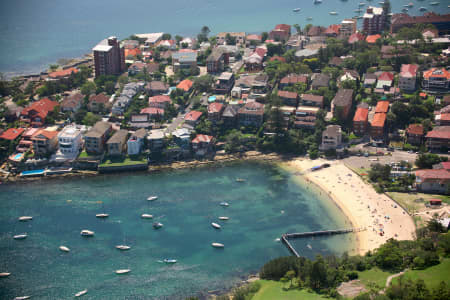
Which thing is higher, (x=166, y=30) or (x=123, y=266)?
(x=166, y=30)

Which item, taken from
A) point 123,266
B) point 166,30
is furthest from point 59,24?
point 123,266

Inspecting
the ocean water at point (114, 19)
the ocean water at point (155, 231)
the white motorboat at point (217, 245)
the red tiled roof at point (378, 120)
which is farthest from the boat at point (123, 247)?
the ocean water at point (114, 19)

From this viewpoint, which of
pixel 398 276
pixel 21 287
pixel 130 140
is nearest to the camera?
pixel 398 276

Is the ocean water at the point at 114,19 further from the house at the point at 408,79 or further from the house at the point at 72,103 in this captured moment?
the house at the point at 408,79

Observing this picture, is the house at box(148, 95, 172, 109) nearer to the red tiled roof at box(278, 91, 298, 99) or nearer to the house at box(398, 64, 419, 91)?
the red tiled roof at box(278, 91, 298, 99)

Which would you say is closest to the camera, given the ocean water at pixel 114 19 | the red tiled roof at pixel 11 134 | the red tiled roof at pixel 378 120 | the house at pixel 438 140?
the house at pixel 438 140

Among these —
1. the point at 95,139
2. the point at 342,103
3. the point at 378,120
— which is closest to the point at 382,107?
the point at 378,120

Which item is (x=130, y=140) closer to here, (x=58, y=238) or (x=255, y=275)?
(x=58, y=238)
